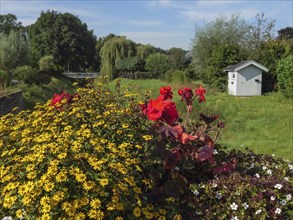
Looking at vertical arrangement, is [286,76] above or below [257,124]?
above

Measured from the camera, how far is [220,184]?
2.86 meters

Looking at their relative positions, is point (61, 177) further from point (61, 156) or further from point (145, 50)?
point (145, 50)

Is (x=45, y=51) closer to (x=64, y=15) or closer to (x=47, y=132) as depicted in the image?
(x=64, y=15)

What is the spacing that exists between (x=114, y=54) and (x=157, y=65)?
6.76m

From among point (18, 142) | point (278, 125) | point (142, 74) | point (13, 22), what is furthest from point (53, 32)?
point (18, 142)

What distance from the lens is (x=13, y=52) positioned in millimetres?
23359

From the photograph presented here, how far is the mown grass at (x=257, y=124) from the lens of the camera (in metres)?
7.75

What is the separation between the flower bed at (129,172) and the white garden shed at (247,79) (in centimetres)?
1532

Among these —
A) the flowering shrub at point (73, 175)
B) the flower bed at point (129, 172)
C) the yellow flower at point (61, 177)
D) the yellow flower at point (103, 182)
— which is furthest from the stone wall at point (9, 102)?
the yellow flower at point (103, 182)

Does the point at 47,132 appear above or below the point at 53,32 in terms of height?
below

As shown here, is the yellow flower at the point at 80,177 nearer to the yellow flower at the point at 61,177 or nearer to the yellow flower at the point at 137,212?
the yellow flower at the point at 61,177

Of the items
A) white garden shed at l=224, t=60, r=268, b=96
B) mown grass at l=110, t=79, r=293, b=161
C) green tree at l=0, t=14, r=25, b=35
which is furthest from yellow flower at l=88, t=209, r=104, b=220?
green tree at l=0, t=14, r=25, b=35

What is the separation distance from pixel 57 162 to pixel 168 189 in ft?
2.92

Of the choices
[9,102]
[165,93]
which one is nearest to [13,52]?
[9,102]
